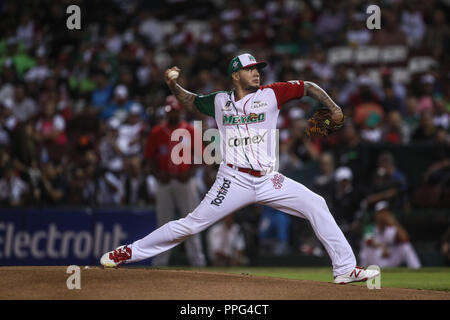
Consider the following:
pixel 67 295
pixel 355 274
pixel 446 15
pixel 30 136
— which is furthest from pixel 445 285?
pixel 446 15

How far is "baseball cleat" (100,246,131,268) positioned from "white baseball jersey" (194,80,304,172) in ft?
4.56

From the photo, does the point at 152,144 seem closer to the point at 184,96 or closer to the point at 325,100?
the point at 184,96

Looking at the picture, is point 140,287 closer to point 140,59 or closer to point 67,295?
point 67,295

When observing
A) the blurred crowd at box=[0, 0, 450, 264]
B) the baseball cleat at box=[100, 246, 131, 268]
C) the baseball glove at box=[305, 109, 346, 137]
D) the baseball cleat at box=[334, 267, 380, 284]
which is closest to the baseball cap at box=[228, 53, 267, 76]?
the baseball glove at box=[305, 109, 346, 137]

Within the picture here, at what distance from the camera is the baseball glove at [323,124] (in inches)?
304

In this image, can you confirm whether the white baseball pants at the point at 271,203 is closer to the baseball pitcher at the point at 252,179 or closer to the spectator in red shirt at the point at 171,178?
the baseball pitcher at the point at 252,179

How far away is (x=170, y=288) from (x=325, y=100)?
2435 millimetres

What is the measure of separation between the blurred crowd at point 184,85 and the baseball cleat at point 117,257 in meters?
4.99

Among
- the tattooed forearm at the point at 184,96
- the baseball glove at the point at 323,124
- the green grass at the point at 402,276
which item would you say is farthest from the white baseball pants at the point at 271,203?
the green grass at the point at 402,276

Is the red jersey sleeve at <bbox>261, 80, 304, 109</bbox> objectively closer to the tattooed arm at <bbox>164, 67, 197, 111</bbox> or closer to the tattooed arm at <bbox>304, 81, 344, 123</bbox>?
the tattooed arm at <bbox>304, 81, 344, 123</bbox>

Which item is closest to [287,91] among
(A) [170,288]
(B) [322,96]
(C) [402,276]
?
(B) [322,96]

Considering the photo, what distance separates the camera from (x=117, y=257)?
7.68 meters

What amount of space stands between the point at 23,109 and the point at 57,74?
140 centimetres

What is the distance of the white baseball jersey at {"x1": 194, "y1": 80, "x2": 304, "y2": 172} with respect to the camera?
746cm
